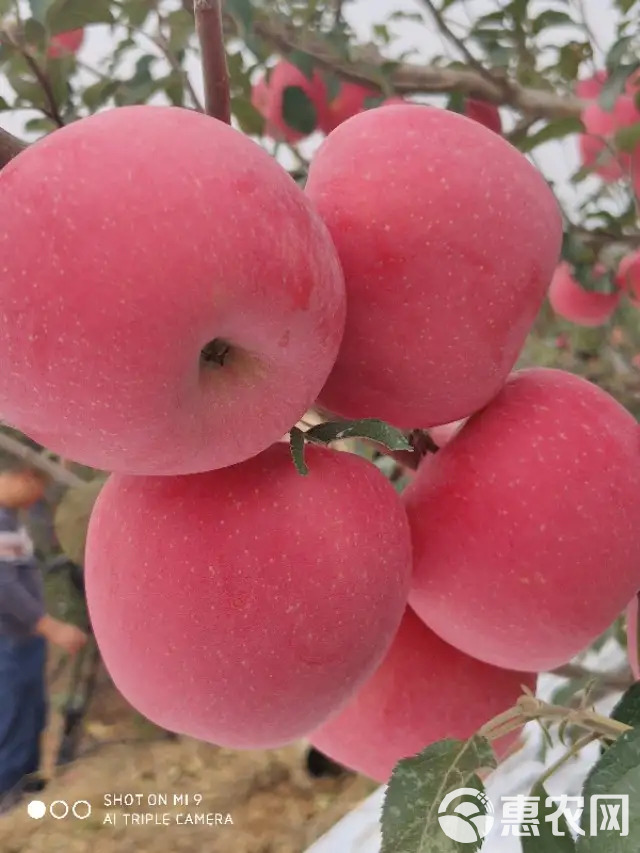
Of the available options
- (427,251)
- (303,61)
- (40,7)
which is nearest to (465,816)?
(427,251)

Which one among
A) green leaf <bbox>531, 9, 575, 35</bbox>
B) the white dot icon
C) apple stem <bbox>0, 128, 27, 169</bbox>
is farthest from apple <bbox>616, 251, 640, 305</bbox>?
the white dot icon

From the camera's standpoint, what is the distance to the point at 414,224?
1.10ft

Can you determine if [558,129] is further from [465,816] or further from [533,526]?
[465,816]

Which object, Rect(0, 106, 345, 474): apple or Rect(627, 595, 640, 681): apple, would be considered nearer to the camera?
Rect(0, 106, 345, 474): apple

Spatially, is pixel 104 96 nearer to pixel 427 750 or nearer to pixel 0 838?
pixel 427 750

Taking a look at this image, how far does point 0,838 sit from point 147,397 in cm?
89

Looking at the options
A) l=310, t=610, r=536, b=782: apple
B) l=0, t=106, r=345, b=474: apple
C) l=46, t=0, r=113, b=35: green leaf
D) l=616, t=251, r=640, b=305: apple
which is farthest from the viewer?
l=616, t=251, r=640, b=305: apple

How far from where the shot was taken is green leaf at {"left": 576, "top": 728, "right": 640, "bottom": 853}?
0.29m

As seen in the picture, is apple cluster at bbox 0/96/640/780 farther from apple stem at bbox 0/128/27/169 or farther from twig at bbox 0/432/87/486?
twig at bbox 0/432/87/486

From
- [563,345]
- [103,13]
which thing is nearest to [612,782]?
[103,13]

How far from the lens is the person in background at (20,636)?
95 cm

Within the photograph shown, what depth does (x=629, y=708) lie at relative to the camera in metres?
0.38

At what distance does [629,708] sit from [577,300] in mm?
706

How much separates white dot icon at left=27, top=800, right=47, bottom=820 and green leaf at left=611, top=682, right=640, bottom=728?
74 cm
